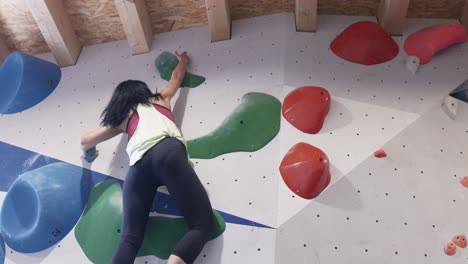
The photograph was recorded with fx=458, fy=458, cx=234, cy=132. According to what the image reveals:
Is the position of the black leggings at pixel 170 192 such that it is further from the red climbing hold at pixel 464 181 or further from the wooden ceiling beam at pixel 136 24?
the red climbing hold at pixel 464 181

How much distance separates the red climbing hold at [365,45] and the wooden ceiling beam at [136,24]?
827 millimetres

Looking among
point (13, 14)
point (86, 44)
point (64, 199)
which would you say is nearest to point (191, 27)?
point (86, 44)

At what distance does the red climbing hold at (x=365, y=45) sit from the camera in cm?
190

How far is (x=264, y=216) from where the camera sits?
153 cm

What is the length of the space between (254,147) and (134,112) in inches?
17.9

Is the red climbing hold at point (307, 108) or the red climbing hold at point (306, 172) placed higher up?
the red climbing hold at point (307, 108)

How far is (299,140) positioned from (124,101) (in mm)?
654

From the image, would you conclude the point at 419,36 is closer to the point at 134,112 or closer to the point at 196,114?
the point at 196,114

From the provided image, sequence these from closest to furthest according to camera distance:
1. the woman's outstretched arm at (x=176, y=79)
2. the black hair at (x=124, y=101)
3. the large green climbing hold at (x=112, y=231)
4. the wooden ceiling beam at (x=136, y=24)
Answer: the large green climbing hold at (x=112, y=231) → the black hair at (x=124, y=101) → the woman's outstretched arm at (x=176, y=79) → the wooden ceiling beam at (x=136, y=24)

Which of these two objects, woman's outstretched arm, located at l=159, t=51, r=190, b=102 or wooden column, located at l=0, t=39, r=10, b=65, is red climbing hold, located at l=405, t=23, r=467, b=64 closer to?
woman's outstretched arm, located at l=159, t=51, r=190, b=102

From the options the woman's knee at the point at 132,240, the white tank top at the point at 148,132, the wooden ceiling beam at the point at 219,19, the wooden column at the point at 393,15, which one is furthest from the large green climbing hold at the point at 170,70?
the wooden column at the point at 393,15

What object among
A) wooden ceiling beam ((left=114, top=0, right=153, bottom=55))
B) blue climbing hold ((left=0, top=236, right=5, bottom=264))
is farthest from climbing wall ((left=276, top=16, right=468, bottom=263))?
blue climbing hold ((left=0, top=236, right=5, bottom=264))

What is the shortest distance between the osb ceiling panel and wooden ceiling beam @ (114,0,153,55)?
0.07 metres

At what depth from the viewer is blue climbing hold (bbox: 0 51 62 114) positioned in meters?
1.99
